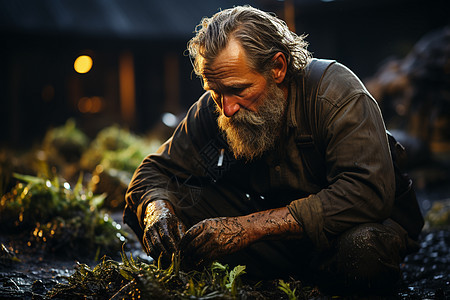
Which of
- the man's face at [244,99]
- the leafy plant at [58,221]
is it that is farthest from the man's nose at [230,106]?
the leafy plant at [58,221]

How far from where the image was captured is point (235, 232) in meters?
2.43

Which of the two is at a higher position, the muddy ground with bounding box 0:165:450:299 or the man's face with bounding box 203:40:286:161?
the man's face with bounding box 203:40:286:161

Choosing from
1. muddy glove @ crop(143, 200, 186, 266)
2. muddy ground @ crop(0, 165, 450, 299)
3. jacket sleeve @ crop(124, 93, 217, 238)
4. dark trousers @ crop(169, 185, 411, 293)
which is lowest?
muddy ground @ crop(0, 165, 450, 299)

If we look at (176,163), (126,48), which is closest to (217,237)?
(176,163)

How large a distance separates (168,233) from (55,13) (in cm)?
1221

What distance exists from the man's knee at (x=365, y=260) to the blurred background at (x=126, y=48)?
9.29 m

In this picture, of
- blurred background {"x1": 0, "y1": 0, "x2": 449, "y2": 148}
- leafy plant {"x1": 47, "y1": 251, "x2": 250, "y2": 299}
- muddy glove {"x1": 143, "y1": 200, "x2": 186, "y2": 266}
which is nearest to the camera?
leafy plant {"x1": 47, "y1": 251, "x2": 250, "y2": 299}

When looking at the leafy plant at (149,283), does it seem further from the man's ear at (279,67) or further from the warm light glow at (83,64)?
the warm light glow at (83,64)

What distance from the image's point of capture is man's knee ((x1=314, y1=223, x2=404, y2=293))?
244cm

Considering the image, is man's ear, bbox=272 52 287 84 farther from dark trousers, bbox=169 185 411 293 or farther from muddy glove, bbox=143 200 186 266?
muddy glove, bbox=143 200 186 266

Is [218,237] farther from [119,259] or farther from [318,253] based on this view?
[119,259]

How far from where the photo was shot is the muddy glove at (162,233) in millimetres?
2592

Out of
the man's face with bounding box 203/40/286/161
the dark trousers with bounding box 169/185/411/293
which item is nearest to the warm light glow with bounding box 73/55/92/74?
the dark trousers with bounding box 169/185/411/293

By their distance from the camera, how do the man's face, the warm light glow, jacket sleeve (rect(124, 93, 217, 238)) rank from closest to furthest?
the man's face → jacket sleeve (rect(124, 93, 217, 238)) → the warm light glow
